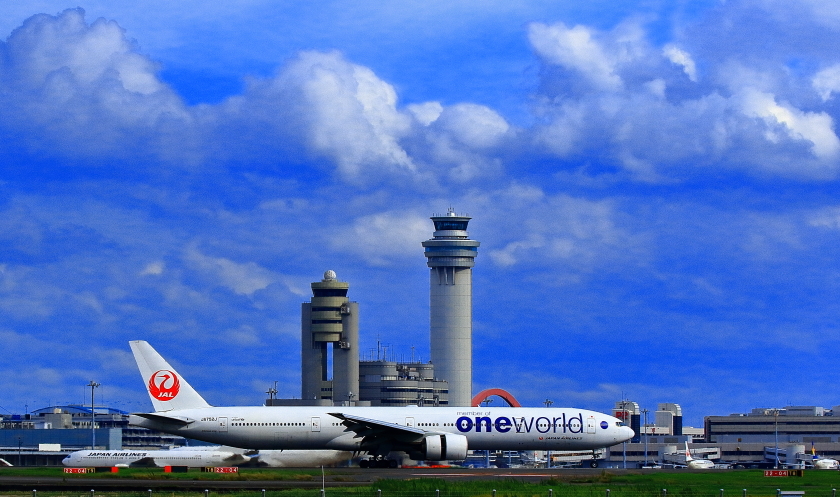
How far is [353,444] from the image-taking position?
6569cm

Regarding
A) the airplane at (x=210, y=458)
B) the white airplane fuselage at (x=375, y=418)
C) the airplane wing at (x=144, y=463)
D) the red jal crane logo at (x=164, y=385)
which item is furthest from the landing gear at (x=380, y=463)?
the airplane wing at (x=144, y=463)

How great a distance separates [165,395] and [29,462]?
194 feet

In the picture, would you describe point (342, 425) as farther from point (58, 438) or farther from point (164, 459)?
point (58, 438)

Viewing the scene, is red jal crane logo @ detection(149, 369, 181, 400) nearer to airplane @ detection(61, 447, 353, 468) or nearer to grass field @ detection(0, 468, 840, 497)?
airplane @ detection(61, 447, 353, 468)

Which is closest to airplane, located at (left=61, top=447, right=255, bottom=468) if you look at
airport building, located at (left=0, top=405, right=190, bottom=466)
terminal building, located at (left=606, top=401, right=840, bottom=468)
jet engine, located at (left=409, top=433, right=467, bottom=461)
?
jet engine, located at (left=409, top=433, right=467, bottom=461)

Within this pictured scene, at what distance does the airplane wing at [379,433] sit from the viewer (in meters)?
62.9

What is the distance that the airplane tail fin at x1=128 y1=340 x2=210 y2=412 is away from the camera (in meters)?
65.4

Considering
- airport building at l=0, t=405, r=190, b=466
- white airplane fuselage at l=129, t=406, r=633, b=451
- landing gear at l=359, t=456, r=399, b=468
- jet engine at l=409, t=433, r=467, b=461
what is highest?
white airplane fuselage at l=129, t=406, r=633, b=451

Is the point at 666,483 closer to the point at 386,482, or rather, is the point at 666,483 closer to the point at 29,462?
the point at 386,482

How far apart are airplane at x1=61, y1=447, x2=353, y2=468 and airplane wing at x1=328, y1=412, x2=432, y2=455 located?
126 inches

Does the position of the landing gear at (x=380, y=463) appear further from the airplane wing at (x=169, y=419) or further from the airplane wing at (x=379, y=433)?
the airplane wing at (x=169, y=419)

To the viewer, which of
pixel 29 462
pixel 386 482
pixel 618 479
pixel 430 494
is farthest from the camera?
pixel 29 462

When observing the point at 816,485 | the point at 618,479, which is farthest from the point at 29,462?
the point at 816,485

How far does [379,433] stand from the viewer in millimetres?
64312
